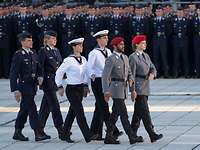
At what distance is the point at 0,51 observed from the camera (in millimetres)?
24547

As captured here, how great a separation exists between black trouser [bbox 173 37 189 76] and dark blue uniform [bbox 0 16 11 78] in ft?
17.3

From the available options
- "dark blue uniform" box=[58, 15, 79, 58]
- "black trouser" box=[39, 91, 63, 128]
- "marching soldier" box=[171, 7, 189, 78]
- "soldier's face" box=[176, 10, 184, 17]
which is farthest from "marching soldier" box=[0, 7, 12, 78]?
"black trouser" box=[39, 91, 63, 128]

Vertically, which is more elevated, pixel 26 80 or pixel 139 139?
pixel 26 80

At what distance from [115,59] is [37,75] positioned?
5.05ft

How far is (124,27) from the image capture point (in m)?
23.4

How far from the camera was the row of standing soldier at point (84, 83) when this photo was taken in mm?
13016

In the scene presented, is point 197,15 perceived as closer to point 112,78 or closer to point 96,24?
point 96,24

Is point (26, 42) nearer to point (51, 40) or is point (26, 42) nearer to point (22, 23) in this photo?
point (51, 40)

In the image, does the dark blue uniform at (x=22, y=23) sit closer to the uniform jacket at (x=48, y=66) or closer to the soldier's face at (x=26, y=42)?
the uniform jacket at (x=48, y=66)

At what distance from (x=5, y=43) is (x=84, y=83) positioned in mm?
11342

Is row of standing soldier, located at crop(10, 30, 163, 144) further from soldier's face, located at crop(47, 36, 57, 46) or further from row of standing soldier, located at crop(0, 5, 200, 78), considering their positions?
row of standing soldier, located at crop(0, 5, 200, 78)

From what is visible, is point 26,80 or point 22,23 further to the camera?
point 22,23

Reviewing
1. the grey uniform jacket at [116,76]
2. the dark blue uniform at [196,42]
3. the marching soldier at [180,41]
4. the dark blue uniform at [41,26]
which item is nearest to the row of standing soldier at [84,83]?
the grey uniform jacket at [116,76]

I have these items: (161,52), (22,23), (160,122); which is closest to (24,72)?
(160,122)
